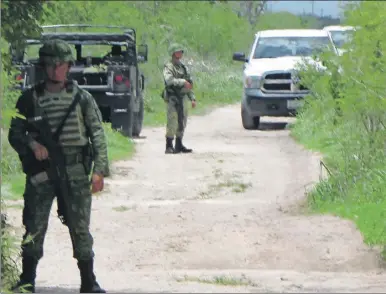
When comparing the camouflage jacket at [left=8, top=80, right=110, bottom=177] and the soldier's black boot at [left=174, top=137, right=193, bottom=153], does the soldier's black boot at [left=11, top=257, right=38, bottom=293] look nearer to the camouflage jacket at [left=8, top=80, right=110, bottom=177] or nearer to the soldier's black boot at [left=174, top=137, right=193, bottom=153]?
the camouflage jacket at [left=8, top=80, right=110, bottom=177]

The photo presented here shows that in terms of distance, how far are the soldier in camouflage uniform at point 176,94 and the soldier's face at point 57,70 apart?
10.2 m

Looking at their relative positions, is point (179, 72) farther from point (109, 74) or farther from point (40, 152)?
point (40, 152)

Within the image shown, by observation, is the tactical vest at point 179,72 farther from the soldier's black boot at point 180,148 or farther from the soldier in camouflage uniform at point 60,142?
the soldier in camouflage uniform at point 60,142

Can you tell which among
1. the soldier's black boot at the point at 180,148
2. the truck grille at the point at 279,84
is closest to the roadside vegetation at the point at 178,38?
the soldier's black boot at the point at 180,148

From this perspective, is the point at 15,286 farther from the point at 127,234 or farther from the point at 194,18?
the point at 194,18

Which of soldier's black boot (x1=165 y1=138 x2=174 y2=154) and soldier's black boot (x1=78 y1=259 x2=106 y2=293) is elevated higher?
soldier's black boot (x1=78 y1=259 x2=106 y2=293)

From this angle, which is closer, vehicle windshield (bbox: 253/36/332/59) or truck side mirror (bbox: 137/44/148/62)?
truck side mirror (bbox: 137/44/148/62)

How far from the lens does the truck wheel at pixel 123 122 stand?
2011cm

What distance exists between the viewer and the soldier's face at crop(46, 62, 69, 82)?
8312mm

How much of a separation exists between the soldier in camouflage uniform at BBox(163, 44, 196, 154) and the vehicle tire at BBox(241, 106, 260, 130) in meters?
4.46

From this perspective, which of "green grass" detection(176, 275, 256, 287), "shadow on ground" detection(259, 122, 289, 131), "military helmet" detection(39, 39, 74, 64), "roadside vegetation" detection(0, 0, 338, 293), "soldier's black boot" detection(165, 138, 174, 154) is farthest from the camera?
"roadside vegetation" detection(0, 0, 338, 293)

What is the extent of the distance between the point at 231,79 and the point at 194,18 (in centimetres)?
578

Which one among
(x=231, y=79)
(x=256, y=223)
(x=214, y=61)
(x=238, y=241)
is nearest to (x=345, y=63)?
(x=256, y=223)

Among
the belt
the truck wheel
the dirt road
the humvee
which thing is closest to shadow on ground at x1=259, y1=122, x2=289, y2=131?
the humvee
